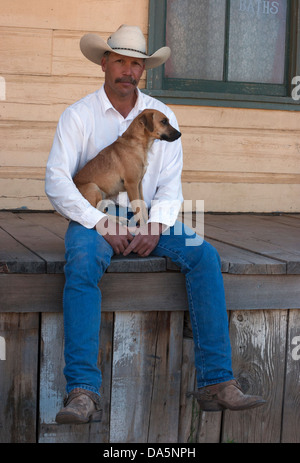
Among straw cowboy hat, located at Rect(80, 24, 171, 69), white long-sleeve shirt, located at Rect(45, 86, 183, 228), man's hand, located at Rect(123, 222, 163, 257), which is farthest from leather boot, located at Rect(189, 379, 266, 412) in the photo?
straw cowboy hat, located at Rect(80, 24, 171, 69)

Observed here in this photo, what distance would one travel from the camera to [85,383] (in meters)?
2.83

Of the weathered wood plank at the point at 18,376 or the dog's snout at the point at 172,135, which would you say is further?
the dog's snout at the point at 172,135

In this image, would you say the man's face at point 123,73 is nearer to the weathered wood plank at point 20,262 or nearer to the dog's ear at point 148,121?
the dog's ear at point 148,121

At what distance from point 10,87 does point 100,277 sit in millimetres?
2492

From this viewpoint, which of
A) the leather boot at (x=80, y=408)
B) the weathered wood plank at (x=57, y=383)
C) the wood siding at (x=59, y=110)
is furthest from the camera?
the wood siding at (x=59, y=110)

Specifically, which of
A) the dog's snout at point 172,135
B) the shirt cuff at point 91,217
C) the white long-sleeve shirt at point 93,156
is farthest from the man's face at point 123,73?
the shirt cuff at point 91,217

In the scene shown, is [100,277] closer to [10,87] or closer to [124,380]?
[124,380]

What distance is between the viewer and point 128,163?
11.5 feet

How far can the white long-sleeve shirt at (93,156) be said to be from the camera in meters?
3.26

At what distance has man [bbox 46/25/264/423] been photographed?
9.48 ft

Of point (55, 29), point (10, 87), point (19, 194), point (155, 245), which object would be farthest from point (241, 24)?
point (155, 245)

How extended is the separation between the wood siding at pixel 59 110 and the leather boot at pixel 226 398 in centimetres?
251

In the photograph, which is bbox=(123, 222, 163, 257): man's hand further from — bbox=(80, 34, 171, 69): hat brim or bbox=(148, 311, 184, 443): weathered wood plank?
bbox=(80, 34, 171, 69): hat brim

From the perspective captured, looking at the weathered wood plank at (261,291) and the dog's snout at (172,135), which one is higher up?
the dog's snout at (172,135)
